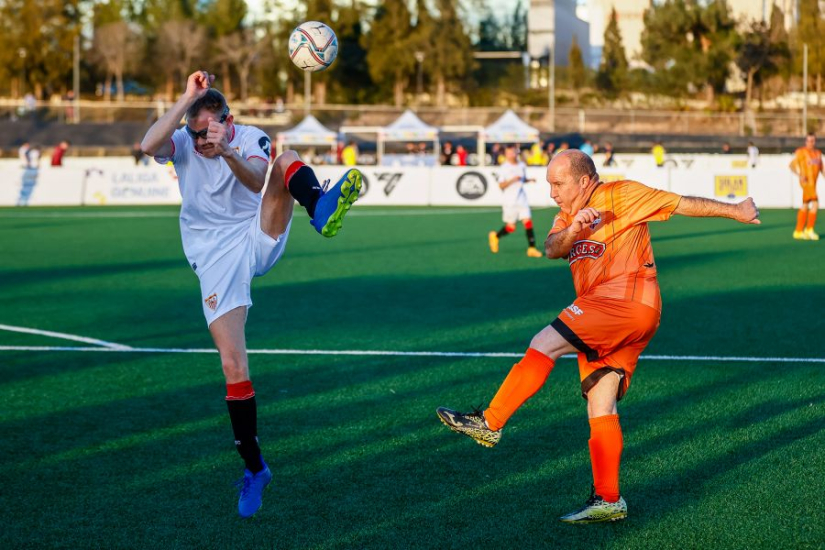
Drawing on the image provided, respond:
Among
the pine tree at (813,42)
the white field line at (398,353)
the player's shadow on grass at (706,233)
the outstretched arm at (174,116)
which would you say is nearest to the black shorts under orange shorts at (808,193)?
the player's shadow on grass at (706,233)

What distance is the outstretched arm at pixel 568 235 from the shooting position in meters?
4.95

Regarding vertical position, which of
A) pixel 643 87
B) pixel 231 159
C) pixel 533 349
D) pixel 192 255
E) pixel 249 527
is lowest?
pixel 249 527

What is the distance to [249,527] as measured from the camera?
5.25 metres

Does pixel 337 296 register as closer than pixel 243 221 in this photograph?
A: No

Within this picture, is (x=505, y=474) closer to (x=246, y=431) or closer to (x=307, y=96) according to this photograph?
(x=246, y=431)

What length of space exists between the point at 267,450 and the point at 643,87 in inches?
3210

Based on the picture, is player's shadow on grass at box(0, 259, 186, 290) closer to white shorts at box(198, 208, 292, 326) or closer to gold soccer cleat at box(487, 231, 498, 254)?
gold soccer cleat at box(487, 231, 498, 254)

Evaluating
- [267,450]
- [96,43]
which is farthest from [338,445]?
[96,43]

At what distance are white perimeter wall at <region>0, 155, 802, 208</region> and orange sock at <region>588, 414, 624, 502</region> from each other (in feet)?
87.4

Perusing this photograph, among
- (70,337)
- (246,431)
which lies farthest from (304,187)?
(70,337)

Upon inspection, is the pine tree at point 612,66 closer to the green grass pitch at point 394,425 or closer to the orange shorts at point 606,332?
the green grass pitch at point 394,425

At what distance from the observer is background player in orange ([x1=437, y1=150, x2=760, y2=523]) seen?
5234mm

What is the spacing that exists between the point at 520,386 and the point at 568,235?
2.70ft

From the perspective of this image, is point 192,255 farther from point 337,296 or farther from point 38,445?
point 337,296
